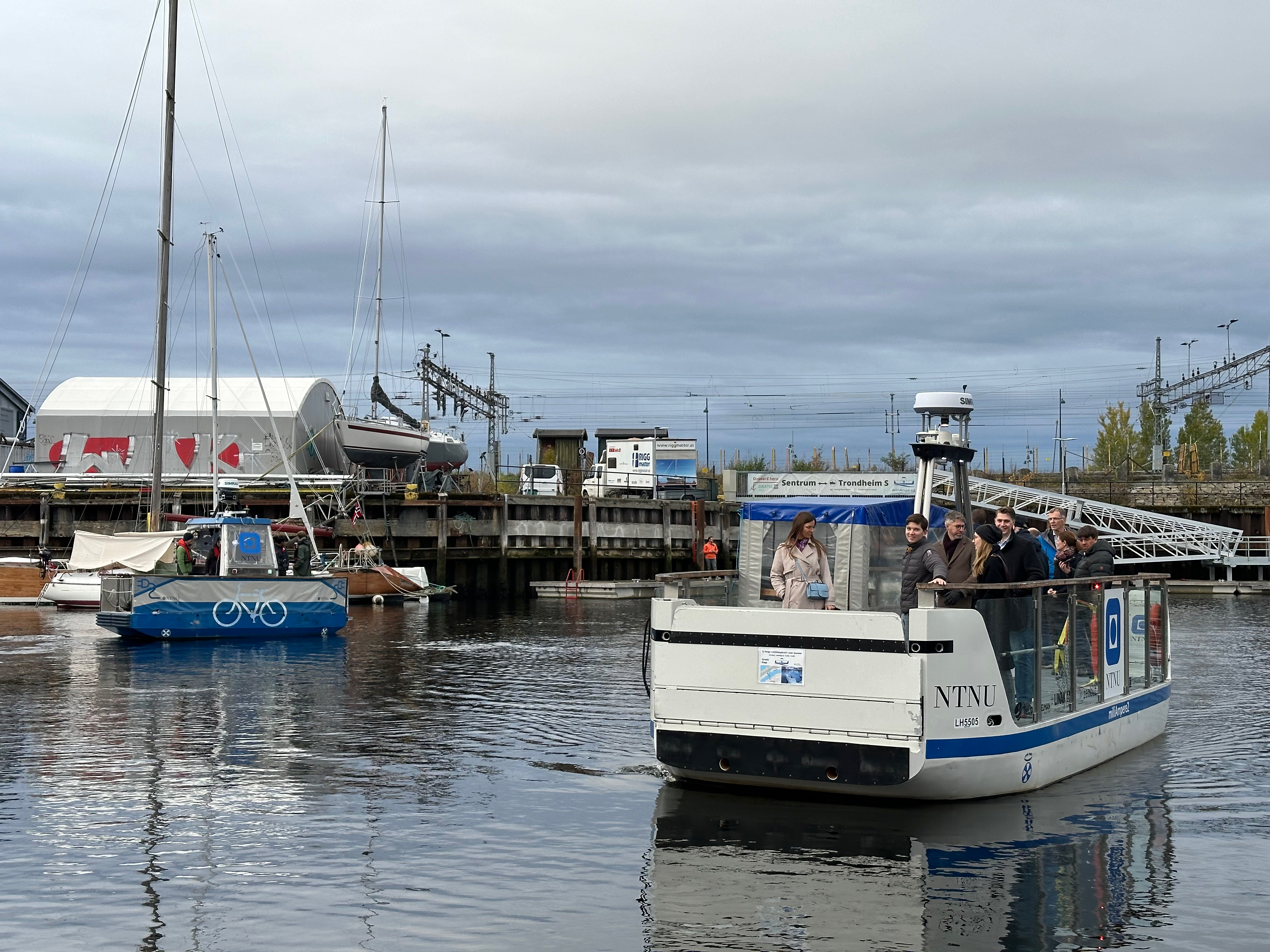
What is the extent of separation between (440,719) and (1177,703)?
11.5 m

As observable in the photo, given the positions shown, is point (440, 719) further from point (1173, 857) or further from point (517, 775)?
point (1173, 857)

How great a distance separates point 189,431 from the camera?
61312mm

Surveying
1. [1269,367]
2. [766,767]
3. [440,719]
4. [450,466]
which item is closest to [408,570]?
A: [450,466]

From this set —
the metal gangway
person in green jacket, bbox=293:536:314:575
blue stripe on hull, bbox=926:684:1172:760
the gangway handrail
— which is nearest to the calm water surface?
blue stripe on hull, bbox=926:684:1172:760

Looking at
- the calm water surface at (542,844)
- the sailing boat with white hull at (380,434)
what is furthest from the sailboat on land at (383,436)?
the calm water surface at (542,844)

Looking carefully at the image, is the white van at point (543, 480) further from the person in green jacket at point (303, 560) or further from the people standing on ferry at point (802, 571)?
the people standing on ferry at point (802, 571)

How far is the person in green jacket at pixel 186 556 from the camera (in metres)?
32.0

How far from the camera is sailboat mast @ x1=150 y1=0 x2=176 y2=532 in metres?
37.8

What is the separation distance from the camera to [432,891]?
9750mm

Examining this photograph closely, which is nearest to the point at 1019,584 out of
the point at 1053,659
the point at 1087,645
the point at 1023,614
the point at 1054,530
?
the point at 1023,614

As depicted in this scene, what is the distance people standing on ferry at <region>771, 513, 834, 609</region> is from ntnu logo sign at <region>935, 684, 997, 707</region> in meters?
1.60

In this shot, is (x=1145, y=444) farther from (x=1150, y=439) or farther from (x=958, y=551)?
(x=958, y=551)

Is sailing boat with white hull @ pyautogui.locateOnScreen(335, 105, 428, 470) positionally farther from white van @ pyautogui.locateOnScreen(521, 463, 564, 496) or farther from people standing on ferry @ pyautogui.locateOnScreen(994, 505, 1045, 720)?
people standing on ferry @ pyautogui.locateOnScreen(994, 505, 1045, 720)

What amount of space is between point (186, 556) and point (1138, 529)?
4764 cm
